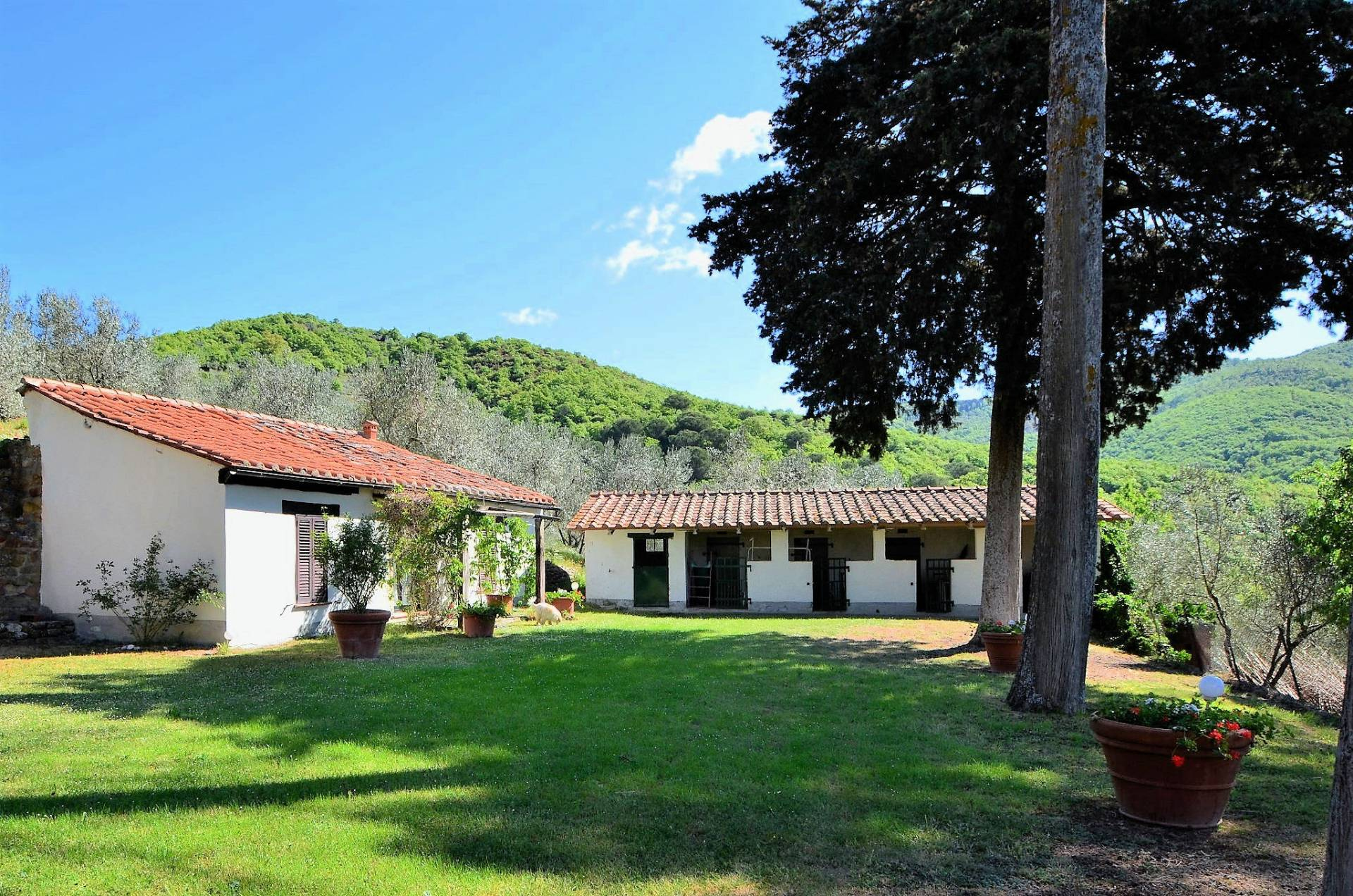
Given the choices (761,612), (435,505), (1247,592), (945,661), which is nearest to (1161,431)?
(761,612)

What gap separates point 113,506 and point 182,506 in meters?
1.33

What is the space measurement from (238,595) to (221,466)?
213 cm

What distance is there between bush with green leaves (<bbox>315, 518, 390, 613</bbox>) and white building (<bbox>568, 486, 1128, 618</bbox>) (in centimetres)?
1039

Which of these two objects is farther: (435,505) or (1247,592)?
(435,505)

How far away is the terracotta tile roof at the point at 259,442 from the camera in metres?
12.4

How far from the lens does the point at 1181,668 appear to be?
503 inches

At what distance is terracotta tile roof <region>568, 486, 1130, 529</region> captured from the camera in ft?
71.2

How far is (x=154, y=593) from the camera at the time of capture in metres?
12.0

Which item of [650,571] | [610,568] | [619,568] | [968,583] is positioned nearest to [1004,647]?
[968,583]

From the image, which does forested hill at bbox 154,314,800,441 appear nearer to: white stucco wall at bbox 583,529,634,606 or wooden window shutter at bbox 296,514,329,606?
white stucco wall at bbox 583,529,634,606

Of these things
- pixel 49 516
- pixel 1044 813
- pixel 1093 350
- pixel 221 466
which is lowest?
pixel 1044 813

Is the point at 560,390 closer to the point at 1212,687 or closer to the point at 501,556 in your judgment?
the point at 501,556

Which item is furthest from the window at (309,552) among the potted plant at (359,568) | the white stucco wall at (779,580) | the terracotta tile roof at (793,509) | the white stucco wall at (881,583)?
the white stucco wall at (881,583)

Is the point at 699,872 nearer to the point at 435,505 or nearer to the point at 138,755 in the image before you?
the point at 138,755
